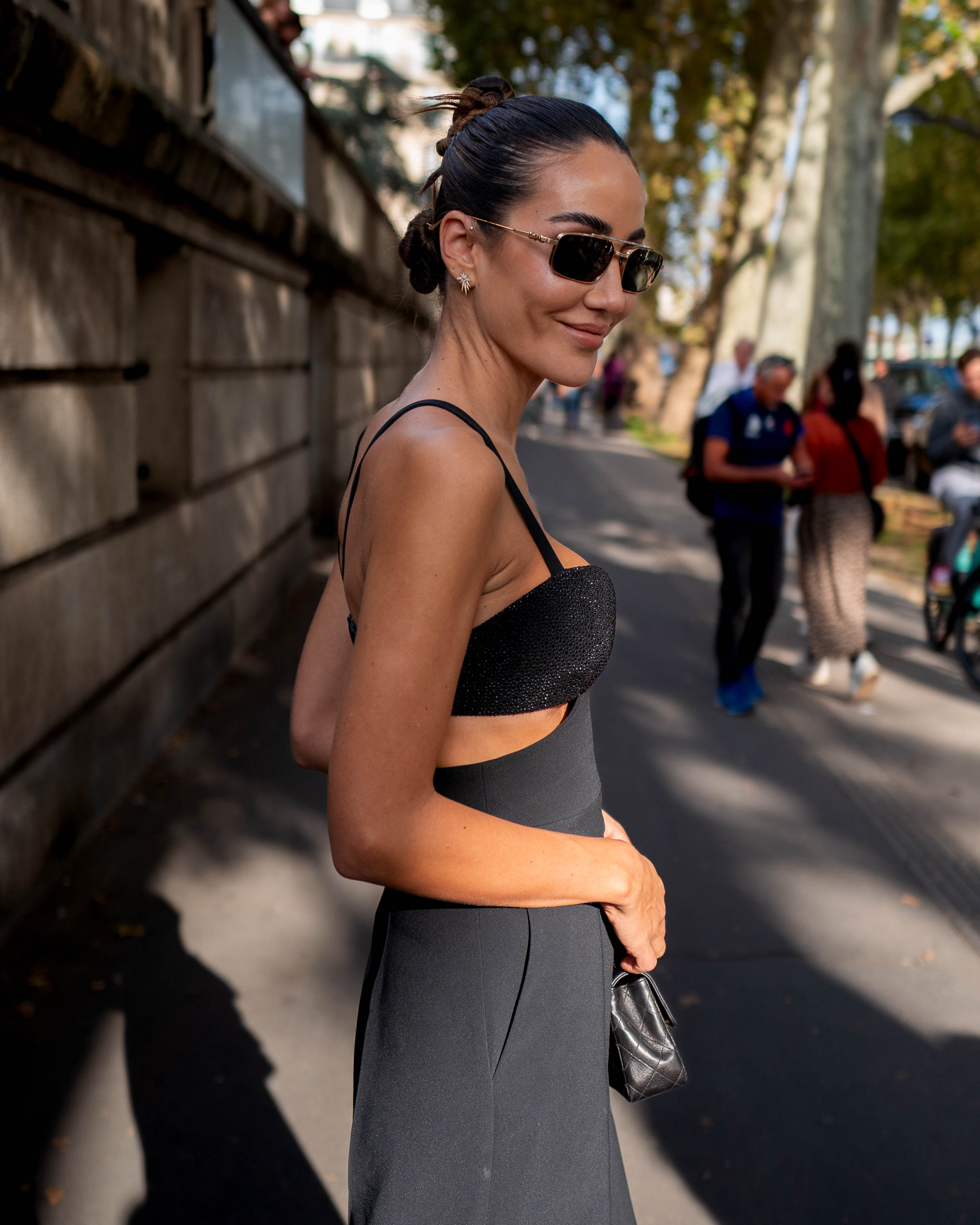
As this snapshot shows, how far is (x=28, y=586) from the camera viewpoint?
413cm

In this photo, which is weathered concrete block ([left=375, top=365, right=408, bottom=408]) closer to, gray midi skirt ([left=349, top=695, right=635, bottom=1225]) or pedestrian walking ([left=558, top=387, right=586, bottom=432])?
pedestrian walking ([left=558, top=387, right=586, bottom=432])

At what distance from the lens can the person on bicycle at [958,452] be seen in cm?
817

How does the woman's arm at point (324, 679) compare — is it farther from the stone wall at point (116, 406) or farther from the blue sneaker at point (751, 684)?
the blue sneaker at point (751, 684)

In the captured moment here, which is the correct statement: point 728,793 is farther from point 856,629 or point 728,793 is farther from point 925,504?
point 925,504

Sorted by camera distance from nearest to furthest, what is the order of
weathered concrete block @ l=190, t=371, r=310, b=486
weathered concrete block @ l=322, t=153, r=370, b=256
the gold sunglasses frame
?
the gold sunglasses frame, weathered concrete block @ l=190, t=371, r=310, b=486, weathered concrete block @ l=322, t=153, r=370, b=256

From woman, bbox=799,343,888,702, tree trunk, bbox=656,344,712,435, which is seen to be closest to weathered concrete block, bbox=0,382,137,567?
woman, bbox=799,343,888,702

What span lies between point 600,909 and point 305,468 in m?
9.41

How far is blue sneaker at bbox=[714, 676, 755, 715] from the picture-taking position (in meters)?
7.14

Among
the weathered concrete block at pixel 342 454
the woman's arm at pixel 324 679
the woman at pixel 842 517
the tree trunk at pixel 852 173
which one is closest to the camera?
the woman's arm at pixel 324 679

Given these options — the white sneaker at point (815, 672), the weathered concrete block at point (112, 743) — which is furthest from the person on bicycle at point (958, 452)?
the weathered concrete block at point (112, 743)

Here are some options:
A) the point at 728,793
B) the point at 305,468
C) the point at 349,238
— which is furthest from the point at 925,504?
the point at 728,793

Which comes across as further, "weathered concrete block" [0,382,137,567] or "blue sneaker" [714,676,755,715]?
"blue sneaker" [714,676,755,715]

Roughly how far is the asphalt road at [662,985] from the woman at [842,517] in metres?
0.76

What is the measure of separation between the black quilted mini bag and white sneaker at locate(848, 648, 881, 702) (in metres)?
6.00
